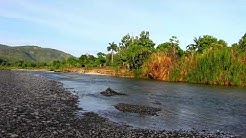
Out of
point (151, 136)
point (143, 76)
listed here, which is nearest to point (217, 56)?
point (143, 76)

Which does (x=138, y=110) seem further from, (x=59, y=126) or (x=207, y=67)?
(x=207, y=67)

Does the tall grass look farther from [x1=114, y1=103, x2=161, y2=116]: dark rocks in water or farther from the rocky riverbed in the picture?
the rocky riverbed

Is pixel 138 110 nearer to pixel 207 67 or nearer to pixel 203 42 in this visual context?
pixel 207 67

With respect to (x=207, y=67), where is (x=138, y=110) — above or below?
below

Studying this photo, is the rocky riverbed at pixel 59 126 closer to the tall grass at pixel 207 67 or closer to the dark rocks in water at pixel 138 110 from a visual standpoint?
the dark rocks in water at pixel 138 110

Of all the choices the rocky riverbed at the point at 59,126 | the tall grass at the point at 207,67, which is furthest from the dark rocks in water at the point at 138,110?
the tall grass at the point at 207,67

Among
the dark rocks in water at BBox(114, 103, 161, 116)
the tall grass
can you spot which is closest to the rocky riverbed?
the dark rocks in water at BBox(114, 103, 161, 116)

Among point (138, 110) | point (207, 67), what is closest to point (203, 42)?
point (207, 67)

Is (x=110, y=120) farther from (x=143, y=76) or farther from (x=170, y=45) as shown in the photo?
(x=170, y=45)

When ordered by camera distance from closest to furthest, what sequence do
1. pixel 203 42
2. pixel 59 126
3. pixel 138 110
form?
pixel 59 126, pixel 138 110, pixel 203 42

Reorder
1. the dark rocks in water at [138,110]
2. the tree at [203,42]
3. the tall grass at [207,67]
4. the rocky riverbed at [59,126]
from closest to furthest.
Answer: the rocky riverbed at [59,126]
the dark rocks in water at [138,110]
the tall grass at [207,67]
the tree at [203,42]

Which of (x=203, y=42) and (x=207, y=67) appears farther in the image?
(x=203, y=42)

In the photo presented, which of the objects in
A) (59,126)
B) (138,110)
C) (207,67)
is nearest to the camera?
(59,126)

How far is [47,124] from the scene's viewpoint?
2264 cm
